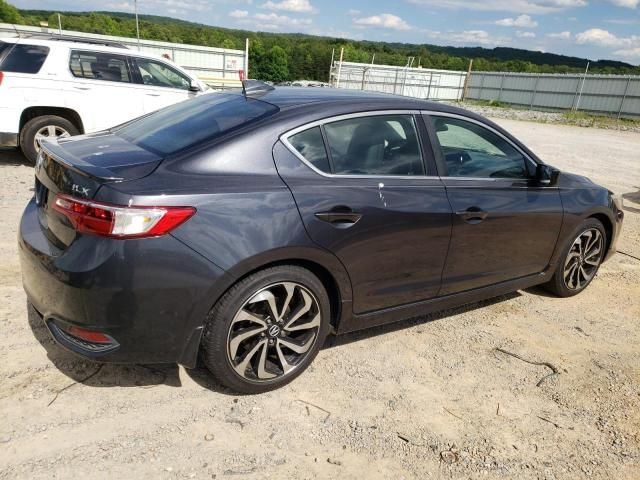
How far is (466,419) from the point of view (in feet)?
9.55

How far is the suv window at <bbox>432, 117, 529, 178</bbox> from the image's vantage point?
3.51 meters

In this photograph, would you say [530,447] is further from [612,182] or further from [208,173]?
[612,182]

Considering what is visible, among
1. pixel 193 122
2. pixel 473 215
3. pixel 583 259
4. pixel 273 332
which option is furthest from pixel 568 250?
pixel 193 122

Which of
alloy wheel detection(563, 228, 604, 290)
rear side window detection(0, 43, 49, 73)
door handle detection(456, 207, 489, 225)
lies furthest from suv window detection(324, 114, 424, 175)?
rear side window detection(0, 43, 49, 73)

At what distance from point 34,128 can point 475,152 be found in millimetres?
6442

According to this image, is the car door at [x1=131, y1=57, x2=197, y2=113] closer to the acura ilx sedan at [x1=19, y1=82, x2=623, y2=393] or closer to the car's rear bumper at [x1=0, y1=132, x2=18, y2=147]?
the car's rear bumper at [x1=0, y1=132, x2=18, y2=147]

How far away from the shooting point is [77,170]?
256cm

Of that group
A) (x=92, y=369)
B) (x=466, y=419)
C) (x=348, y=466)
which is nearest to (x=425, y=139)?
(x=466, y=419)

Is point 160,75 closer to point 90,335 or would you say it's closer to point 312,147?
point 312,147

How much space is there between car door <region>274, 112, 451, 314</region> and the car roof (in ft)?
0.26

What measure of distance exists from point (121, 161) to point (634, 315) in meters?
4.28

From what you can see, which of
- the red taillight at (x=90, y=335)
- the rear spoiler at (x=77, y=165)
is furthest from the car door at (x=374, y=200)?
the red taillight at (x=90, y=335)

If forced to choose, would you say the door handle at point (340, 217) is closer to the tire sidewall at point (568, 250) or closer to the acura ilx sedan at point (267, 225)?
the acura ilx sedan at point (267, 225)

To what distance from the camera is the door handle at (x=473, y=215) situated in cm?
342
